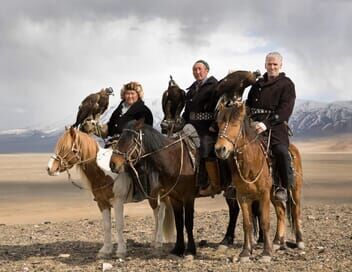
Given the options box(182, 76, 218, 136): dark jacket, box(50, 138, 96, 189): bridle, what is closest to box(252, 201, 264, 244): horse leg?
box(182, 76, 218, 136): dark jacket

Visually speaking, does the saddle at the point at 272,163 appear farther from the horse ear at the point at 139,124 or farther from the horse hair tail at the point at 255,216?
the horse ear at the point at 139,124

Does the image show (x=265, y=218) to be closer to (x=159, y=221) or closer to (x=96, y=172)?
(x=159, y=221)

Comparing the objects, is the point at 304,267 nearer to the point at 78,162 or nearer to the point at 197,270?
the point at 197,270

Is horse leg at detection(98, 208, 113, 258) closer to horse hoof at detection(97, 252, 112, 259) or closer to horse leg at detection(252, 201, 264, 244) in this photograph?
horse hoof at detection(97, 252, 112, 259)

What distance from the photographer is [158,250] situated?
10.2 meters

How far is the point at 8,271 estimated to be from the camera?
364 inches

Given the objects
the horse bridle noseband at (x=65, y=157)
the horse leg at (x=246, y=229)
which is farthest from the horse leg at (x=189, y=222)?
the horse bridle noseband at (x=65, y=157)

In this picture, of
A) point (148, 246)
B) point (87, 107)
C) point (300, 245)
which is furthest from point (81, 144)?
point (300, 245)

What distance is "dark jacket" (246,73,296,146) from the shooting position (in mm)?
9562

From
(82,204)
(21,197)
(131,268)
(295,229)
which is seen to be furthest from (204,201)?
(131,268)

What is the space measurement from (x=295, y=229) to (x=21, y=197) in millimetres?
18362

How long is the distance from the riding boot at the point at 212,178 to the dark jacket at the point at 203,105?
21.7 inches

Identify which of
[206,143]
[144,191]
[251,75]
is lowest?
[144,191]

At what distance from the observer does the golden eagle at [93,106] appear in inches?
402
